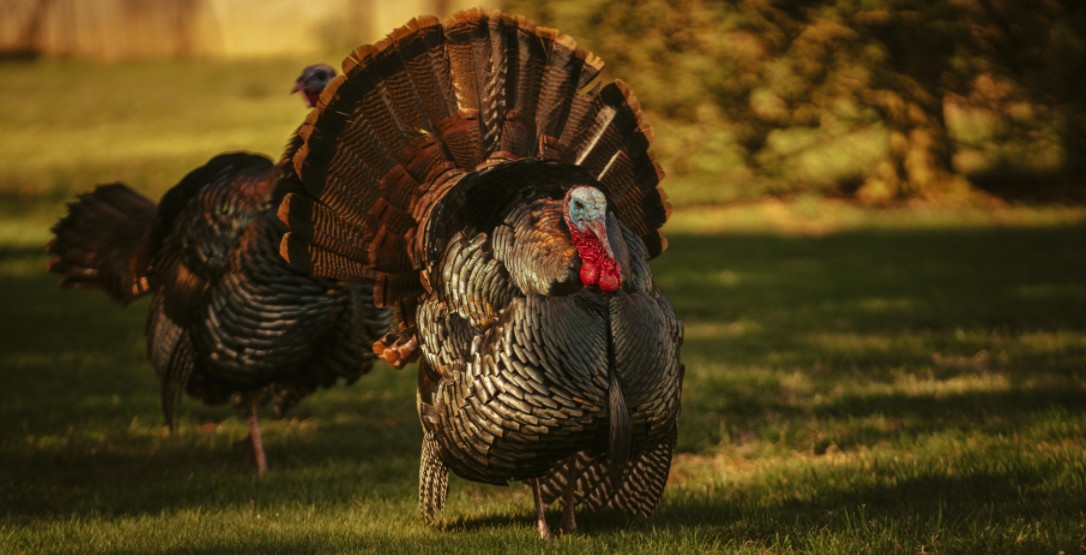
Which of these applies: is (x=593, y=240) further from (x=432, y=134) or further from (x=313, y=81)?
(x=313, y=81)

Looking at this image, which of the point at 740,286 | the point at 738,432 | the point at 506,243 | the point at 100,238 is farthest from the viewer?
the point at 740,286

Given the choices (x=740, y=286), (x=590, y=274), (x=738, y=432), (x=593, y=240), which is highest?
(x=593, y=240)

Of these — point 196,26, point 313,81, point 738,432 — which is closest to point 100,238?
point 313,81

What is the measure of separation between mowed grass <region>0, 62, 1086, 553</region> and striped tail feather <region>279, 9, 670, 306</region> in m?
1.21

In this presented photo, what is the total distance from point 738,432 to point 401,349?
2.39m

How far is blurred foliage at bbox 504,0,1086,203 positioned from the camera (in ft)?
47.5

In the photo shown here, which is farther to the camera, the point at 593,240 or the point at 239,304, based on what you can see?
the point at 239,304

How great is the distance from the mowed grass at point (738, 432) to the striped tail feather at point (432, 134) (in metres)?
1.21

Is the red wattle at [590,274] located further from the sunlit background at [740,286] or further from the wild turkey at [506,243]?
the sunlit background at [740,286]

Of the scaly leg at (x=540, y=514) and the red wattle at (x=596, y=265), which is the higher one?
the red wattle at (x=596, y=265)

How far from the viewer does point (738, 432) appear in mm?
6516

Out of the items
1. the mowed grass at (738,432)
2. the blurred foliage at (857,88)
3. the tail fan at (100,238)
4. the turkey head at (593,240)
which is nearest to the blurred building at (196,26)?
the blurred foliage at (857,88)

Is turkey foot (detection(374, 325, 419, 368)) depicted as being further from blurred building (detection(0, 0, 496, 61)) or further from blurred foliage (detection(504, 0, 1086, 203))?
blurred building (detection(0, 0, 496, 61))

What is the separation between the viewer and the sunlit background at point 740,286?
502cm
